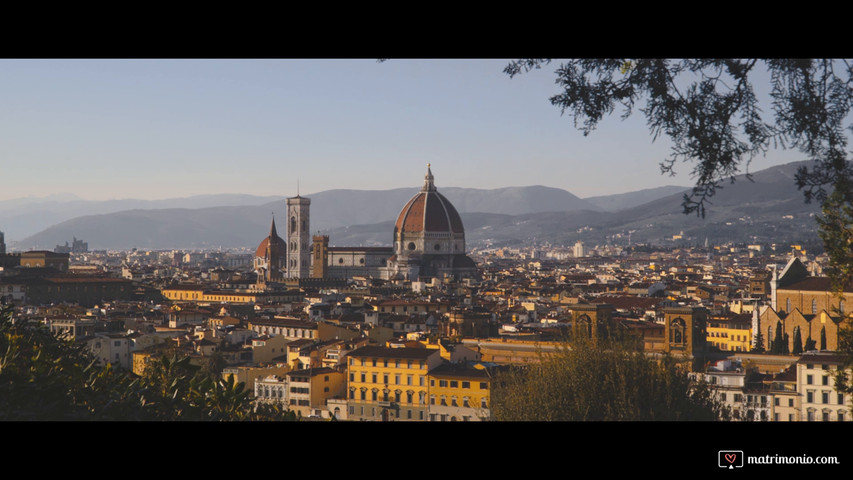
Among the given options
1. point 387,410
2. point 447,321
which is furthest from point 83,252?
point 387,410

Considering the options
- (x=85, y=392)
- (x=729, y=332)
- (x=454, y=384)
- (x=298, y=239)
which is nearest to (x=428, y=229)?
(x=298, y=239)

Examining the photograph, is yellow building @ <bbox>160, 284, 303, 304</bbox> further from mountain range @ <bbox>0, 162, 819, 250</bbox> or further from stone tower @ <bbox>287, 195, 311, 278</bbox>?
mountain range @ <bbox>0, 162, 819, 250</bbox>

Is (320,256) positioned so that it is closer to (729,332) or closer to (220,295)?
(220,295)

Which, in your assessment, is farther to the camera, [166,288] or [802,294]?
[166,288]

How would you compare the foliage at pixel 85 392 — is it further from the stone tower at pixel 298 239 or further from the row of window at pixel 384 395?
the stone tower at pixel 298 239

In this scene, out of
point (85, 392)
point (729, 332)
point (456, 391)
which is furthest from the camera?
point (729, 332)
